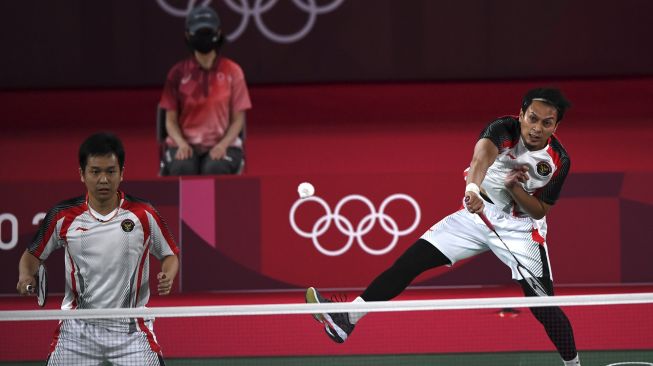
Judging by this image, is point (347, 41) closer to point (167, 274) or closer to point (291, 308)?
point (167, 274)

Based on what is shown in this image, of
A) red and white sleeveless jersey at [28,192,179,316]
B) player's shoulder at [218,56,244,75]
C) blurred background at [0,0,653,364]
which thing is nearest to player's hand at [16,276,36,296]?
red and white sleeveless jersey at [28,192,179,316]

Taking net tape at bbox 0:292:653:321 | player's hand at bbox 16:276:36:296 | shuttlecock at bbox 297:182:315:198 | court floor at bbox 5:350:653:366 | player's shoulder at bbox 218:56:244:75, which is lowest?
court floor at bbox 5:350:653:366

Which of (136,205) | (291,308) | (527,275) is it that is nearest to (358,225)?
(527,275)

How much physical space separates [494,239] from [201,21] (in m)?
3.18

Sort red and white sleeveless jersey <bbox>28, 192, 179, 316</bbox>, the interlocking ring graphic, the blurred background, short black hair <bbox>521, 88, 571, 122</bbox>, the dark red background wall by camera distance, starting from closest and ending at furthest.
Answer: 1. red and white sleeveless jersey <bbox>28, 192, 179, 316</bbox>
2. short black hair <bbox>521, 88, 571, 122</bbox>
3. the interlocking ring graphic
4. the blurred background
5. the dark red background wall

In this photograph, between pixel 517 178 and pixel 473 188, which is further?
pixel 517 178

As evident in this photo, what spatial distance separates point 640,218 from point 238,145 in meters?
2.93

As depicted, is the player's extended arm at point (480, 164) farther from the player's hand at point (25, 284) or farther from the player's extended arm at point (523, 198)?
the player's hand at point (25, 284)

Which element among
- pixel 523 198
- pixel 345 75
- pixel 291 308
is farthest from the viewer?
pixel 345 75

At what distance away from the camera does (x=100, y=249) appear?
179 inches

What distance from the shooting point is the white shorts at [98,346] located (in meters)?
4.41

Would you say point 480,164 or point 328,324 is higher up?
point 480,164

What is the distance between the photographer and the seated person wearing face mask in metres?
7.75

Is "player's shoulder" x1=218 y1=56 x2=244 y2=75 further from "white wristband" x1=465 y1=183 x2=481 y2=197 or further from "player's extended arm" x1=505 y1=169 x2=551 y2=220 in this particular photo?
"white wristband" x1=465 y1=183 x2=481 y2=197
